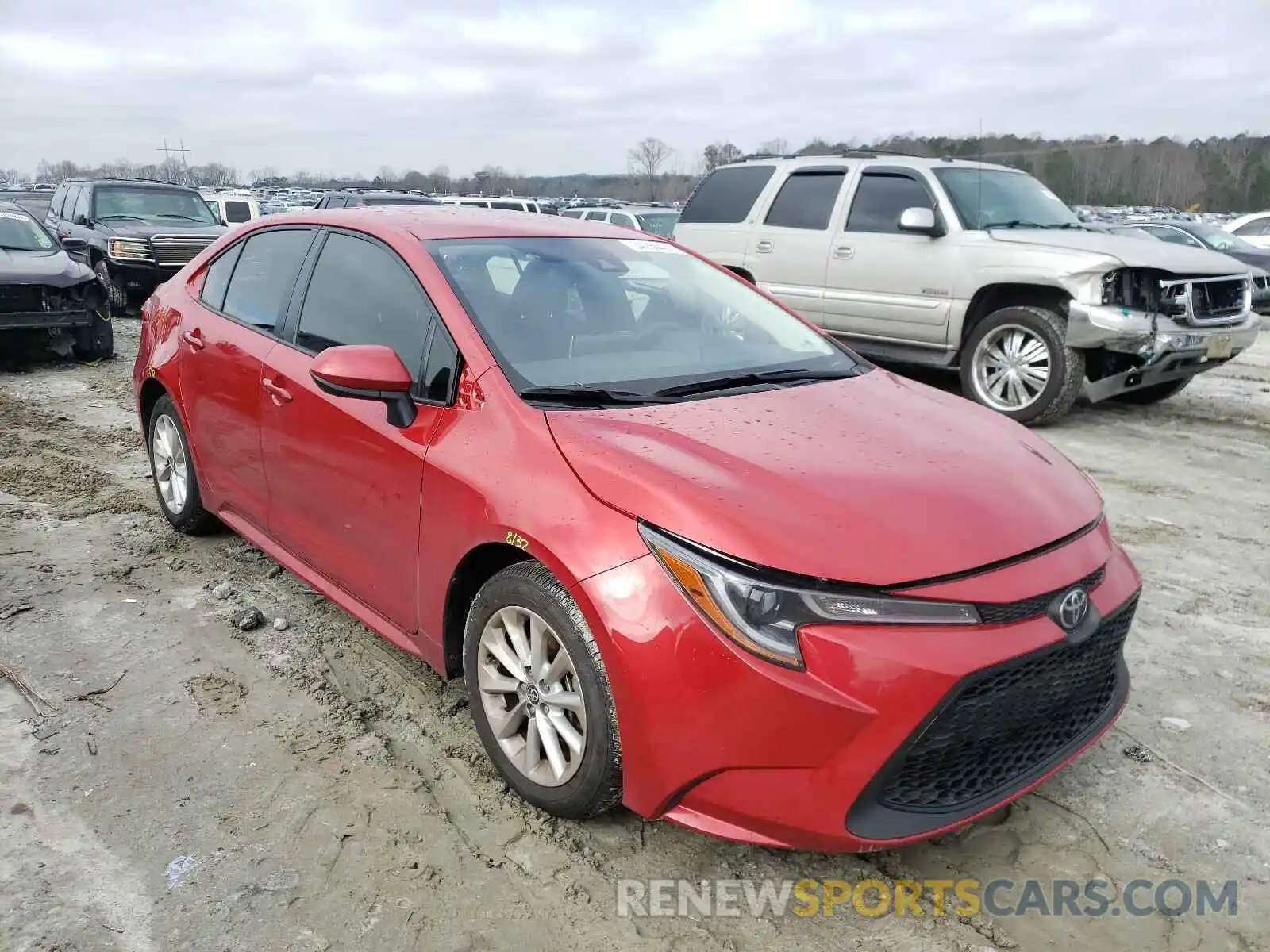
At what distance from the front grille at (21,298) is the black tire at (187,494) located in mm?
5455

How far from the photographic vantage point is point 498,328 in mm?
3014

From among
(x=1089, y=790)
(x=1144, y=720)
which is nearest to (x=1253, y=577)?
(x=1144, y=720)

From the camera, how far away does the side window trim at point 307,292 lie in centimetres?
301

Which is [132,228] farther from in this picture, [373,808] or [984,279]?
[373,808]

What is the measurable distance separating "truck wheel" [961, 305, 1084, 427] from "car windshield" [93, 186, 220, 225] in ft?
39.2

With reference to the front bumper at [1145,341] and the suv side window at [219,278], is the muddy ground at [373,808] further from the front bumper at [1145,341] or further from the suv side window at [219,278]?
the front bumper at [1145,341]

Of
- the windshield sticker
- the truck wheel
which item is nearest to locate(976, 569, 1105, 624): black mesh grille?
the windshield sticker

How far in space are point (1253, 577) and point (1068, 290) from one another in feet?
10.5

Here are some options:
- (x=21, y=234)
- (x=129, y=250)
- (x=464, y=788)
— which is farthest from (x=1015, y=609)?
(x=129, y=250)

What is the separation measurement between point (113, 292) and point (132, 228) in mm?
1172

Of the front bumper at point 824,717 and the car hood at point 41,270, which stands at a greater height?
the car hood at point 41,270

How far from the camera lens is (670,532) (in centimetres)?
225

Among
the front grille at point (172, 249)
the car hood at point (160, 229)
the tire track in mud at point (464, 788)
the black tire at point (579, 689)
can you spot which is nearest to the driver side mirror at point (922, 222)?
the tire track in mud at point (464, 788)

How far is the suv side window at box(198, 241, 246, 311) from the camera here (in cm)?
430
